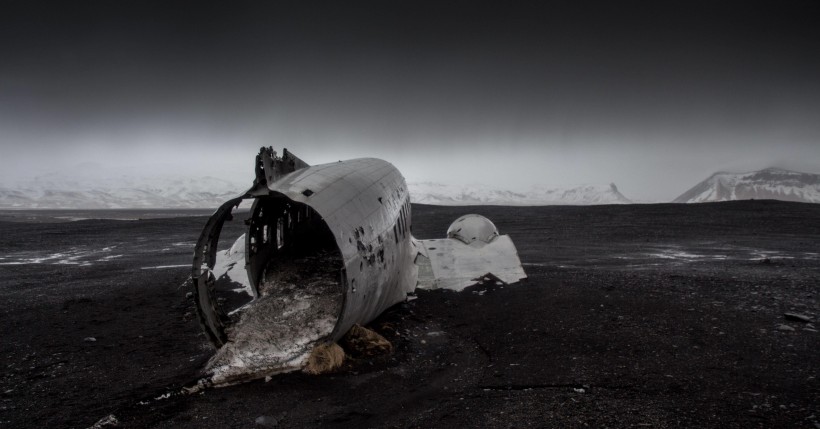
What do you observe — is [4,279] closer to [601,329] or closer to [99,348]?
[99,348]

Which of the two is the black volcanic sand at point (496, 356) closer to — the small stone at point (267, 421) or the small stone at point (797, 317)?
the small stone at point (267, 421)

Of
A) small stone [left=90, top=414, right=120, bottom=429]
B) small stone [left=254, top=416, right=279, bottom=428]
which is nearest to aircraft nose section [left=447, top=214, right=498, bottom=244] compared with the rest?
small stone [left=254, top=416, right=279, bottom=428]

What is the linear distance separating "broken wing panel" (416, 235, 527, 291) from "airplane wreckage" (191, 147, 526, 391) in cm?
8

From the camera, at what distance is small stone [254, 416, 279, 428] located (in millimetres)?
5569

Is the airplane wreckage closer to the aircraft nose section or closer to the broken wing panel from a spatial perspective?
the broken wing panel

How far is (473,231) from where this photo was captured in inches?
630

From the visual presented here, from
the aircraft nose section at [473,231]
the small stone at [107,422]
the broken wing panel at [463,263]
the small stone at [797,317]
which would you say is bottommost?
the small stone at [107,422]

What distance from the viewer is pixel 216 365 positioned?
7.10 metres

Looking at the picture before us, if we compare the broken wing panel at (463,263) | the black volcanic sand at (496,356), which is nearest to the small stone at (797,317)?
the black volcanic sand at (496,356)

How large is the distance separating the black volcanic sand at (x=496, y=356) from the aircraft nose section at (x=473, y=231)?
2.23 meters

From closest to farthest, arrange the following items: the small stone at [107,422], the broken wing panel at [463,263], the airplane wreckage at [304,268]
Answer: the small stone at [107,422]
the airplane wreckage at [304,268]
the broken wing panel at [463,263]

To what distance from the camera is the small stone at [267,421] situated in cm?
557

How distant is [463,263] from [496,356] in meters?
6.62

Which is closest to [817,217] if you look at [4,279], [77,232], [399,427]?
[399,427]
